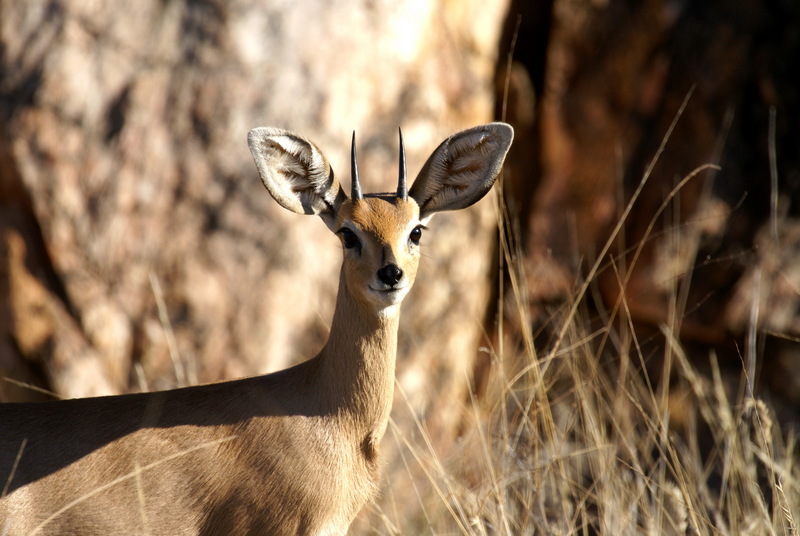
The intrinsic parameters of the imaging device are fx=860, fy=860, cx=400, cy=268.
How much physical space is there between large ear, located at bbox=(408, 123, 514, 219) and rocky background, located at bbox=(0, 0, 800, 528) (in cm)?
195

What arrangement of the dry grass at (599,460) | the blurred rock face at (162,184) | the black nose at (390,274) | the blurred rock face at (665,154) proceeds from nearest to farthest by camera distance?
the black nose at (390,274)
the dry grass at (599,460)
the blurred rock face at (162,184)
the blurred rock face at (665,154)

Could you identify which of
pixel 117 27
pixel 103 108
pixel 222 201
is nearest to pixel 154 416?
pixel 222 201

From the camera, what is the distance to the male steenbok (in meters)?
3.38

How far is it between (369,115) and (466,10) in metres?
1.24

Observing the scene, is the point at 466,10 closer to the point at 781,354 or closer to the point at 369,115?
the point at 369,115

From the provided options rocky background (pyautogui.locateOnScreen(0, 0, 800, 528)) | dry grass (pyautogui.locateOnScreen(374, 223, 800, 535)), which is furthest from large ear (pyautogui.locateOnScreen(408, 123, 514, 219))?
rocky background (pyautogui.locateOnScreen(0, 0, 800, 528))

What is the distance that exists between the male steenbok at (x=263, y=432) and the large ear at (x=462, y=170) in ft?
0.05

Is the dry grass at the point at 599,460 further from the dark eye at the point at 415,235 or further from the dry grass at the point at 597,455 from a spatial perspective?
the dark eye at the point at 415,235

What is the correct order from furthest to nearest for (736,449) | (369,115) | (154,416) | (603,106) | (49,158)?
(603,106) → (369,115) → (49,158) → (736,449) → (154,416)

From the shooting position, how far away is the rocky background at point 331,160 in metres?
6.04

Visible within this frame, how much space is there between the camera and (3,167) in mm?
6043

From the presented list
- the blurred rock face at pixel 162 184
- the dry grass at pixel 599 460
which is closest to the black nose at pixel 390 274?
the dry grass at pixel 599 460

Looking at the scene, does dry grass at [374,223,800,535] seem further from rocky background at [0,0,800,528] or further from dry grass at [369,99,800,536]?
rocky background at [0,0,800,528]

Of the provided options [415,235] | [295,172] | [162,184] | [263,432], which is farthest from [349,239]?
[162,184]
